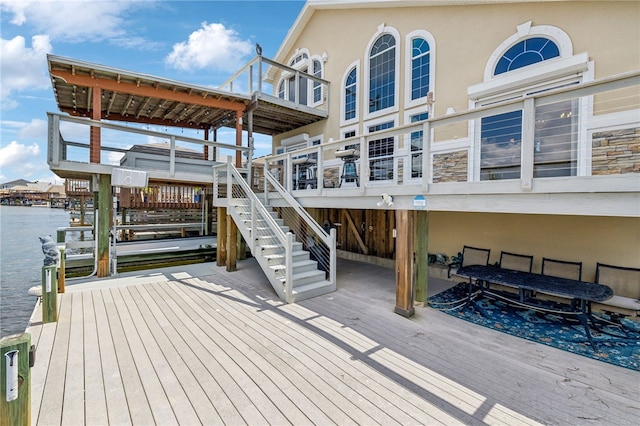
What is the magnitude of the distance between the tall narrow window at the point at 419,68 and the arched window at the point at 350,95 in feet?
6.66

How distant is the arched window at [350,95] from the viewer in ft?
30.2

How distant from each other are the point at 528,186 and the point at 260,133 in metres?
10.8

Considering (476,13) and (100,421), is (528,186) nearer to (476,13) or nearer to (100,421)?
(100,421)

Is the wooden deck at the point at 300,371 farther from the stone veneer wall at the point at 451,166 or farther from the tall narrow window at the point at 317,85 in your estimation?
the tall narrow window at the point at 317,85

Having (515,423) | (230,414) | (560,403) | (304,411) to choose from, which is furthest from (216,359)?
(560,403)

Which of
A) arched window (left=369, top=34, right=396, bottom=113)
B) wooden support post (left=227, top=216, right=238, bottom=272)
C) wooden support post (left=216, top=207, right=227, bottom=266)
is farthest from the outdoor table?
wooden support post (left=216, top=207, right=227, bottom=266)

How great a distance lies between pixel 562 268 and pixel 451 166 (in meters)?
2.85

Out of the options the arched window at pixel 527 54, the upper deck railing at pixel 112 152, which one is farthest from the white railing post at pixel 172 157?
the arched window at pixel 527 54

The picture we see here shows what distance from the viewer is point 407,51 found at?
772 centimetres

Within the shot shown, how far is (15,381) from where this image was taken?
1.74 metres

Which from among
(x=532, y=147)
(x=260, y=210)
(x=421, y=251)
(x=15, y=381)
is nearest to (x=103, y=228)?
(x=260, y=210)

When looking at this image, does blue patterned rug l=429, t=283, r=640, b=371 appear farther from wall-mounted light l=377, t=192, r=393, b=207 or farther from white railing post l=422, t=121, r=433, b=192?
white railing post l=422, t=121, r=433, b=192

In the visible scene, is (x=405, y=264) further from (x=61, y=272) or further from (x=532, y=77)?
(x=61, y=272)

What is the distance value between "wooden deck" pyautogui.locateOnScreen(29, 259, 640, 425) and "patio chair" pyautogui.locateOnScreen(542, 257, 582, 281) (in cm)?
232
